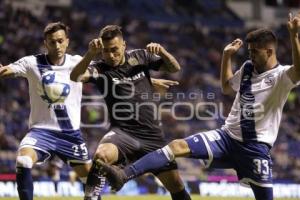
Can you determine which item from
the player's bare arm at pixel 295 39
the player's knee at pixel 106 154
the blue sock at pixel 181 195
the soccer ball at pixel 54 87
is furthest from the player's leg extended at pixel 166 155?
the soccer ball at pixel 54 87

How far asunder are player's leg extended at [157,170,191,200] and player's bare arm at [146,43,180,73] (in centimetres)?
123

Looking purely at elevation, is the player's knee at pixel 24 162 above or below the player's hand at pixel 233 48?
below

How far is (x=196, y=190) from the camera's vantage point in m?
14.8

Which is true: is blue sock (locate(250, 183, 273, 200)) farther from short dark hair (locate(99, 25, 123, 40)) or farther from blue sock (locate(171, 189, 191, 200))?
short dark hair (locate(99, 25, 123, 40))

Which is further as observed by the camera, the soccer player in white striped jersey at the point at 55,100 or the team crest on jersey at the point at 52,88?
the team crest on jersey at the point at 52,88

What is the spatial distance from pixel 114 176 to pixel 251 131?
1649 mm

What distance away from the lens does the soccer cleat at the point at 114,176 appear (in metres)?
7.17

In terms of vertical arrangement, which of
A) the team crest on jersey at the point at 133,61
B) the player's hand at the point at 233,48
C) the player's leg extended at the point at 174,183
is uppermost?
the player's hand at the point at 233,48

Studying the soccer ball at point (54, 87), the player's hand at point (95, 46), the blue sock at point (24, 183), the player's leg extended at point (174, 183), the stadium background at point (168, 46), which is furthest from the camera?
the stadium background at point (168, 46)

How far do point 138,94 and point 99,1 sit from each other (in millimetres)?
19052

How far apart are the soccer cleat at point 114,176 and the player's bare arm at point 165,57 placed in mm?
1477

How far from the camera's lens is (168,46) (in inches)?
994

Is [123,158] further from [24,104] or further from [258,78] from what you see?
[24,104]

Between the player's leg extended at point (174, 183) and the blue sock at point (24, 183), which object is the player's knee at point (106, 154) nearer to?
the player's leg extended at point (174, 183)
